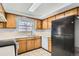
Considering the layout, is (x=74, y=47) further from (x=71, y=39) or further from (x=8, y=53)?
(x=8, y=53)

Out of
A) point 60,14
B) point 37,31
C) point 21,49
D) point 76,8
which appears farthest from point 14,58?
point 37,31

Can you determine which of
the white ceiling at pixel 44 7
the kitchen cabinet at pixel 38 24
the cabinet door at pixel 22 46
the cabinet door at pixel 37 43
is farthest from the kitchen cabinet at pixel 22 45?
the white ceiling at pixel 44 7

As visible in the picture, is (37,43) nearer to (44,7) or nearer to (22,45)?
→ (22,45)

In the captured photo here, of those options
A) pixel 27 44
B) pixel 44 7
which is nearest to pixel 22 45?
pixel 27 44

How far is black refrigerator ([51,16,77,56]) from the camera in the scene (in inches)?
66.4

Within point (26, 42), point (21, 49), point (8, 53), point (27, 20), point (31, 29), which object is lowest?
point (21, 49)

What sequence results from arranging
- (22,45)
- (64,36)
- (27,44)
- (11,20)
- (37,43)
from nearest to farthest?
1. (64,36)
2. (11,20)
3. (22,45)
4. (27,44)
5. (37,43)

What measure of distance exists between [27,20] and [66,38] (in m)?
2.07

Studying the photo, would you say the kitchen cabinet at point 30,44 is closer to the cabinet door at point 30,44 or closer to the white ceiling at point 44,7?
the cabinet door at point 30,44

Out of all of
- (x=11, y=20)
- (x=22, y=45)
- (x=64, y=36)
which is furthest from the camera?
(x=22, y=45)

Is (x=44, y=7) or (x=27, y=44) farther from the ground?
(x=44, y=7)

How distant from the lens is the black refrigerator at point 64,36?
1687mm

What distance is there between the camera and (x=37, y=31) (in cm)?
381

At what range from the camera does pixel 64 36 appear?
6.17 feet
